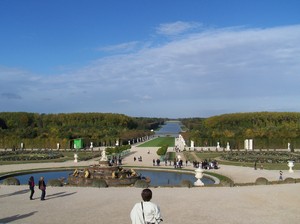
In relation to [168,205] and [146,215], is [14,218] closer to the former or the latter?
[168,205]

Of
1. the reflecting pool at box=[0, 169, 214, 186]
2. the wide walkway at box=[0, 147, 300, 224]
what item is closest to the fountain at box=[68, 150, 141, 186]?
the reflecting pool at box=[0, 169, 214, 186]

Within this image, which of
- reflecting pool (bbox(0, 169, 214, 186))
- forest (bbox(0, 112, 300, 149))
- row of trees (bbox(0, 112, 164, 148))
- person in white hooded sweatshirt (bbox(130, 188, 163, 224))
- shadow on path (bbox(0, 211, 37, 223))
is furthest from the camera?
row of trees (bbox(0, 112, 164, 148))

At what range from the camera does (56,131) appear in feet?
255

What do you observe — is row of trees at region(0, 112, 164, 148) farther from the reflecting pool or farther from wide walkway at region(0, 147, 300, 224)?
wide walkway at region(0, 147, 300, 224)

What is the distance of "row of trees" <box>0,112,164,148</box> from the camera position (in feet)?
226

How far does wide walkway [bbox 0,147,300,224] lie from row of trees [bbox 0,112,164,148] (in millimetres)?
47850

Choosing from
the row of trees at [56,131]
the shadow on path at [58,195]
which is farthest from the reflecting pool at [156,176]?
the row of trees at [56,131]

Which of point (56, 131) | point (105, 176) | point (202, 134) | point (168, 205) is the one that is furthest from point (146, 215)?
point (56, 131)

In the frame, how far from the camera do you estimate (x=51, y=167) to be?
37.2 meters

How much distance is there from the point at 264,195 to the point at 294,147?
48.4 metres

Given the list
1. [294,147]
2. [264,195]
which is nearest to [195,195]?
[264,195]

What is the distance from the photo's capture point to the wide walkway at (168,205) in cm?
1420

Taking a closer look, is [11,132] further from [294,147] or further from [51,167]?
[294,147]

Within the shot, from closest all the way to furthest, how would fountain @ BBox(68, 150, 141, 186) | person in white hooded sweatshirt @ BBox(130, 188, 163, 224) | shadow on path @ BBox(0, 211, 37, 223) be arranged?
1. person in white hooded sweatshirt @ BBox(130, 188, 163, 224)
2. shadow on path @ BBox(0, 211, 37, 223)
3. fountain @ BBox(68, 150, 141, 186)
